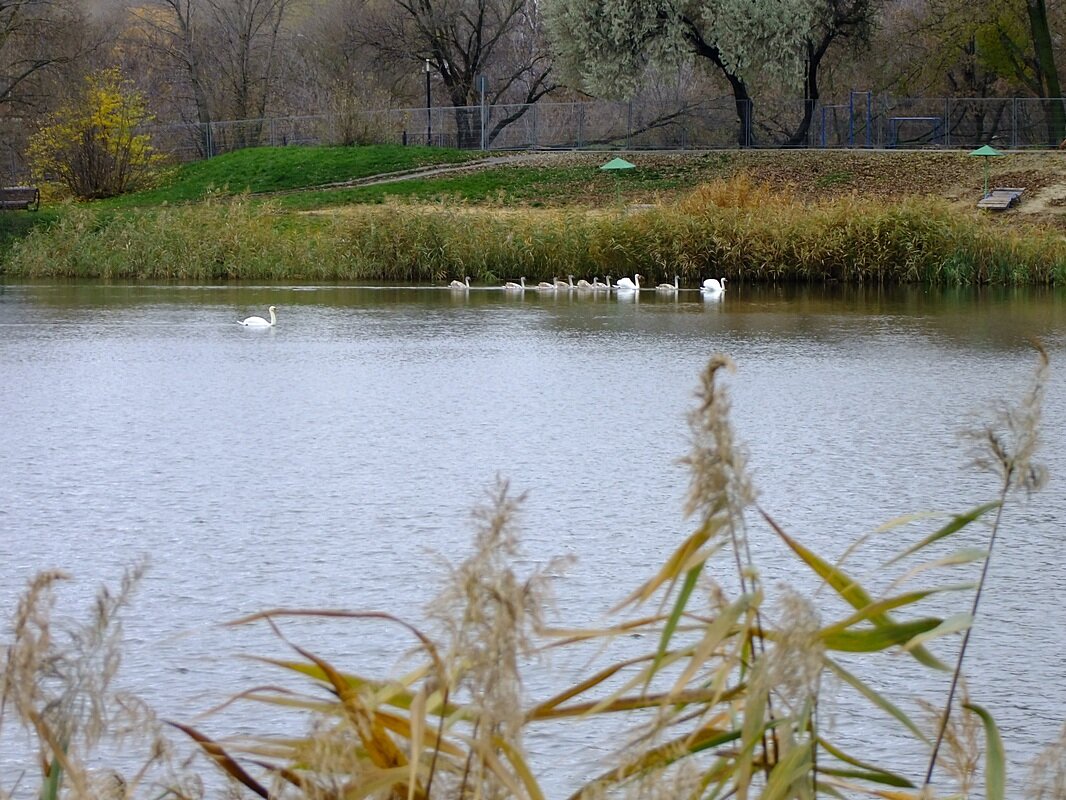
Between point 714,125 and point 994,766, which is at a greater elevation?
point 714,125

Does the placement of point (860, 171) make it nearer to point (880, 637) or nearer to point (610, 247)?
point (610, 247)

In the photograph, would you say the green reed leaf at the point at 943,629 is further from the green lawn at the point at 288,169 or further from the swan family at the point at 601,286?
the green lawn at the point at 288,169

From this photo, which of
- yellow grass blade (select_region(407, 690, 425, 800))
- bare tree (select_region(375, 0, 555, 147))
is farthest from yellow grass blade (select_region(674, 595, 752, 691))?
bare tree (select_region(375, 0, 555, 147))

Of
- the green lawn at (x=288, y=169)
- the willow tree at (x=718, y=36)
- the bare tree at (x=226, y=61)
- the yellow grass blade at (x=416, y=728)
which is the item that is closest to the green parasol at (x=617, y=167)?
the willow tree at (x=718, y=36)

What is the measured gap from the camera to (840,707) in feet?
17.7

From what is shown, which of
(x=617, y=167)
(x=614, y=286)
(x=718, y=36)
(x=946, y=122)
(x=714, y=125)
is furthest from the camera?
(x=714, y=125)

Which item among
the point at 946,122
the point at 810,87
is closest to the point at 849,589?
the point at 946,122

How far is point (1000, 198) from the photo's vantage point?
37.1 meters

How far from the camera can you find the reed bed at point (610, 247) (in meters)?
26.4

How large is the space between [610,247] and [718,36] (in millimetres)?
20785

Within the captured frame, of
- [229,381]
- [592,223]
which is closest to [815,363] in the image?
[229,381]

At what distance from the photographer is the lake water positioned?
6105 mm

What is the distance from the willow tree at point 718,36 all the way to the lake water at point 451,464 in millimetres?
27420

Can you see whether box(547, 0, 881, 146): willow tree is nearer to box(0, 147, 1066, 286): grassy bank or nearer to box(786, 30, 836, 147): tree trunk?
box(786, 30, 836, 147): tree trunk
